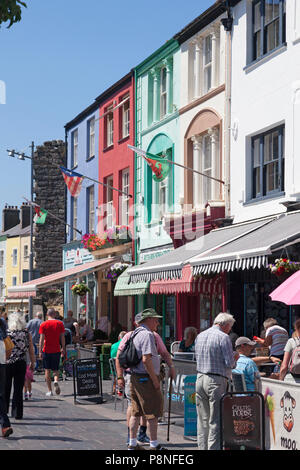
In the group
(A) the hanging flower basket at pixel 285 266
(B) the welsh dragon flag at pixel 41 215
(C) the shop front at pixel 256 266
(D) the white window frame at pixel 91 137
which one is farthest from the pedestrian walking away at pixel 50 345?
(B) the welsh dragon flag at pixel 41 215

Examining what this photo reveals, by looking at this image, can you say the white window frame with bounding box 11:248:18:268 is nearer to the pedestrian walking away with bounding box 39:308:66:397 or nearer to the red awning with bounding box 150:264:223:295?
the red awning with bounding box 150:264:223:295

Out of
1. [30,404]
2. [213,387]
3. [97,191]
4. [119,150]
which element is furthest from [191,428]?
[97,191]

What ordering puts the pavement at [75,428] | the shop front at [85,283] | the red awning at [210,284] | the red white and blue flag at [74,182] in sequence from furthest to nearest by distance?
the shop front at [85,283] < the red white and blue flag at [74,182] < the red awning at [210,284] < the pavement at [75,428]

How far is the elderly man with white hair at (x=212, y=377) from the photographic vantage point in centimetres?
1074

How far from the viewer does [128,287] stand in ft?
88.8

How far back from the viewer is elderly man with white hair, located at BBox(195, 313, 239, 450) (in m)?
10.7

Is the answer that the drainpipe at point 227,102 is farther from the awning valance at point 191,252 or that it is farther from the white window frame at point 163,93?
the white window frame at point 163,93

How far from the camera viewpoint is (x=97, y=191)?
33.9m

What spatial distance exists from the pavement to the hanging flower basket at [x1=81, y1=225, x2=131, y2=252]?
11130mm

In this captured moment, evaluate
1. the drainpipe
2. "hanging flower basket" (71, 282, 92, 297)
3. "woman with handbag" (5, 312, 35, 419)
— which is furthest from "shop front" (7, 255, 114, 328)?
"woman with handbag" (5, 312, 35, 419)

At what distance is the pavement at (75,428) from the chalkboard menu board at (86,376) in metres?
0.27

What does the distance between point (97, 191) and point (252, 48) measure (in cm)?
1403

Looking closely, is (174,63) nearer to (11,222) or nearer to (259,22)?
(259,22)

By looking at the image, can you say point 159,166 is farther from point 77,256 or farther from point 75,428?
point 77,256
